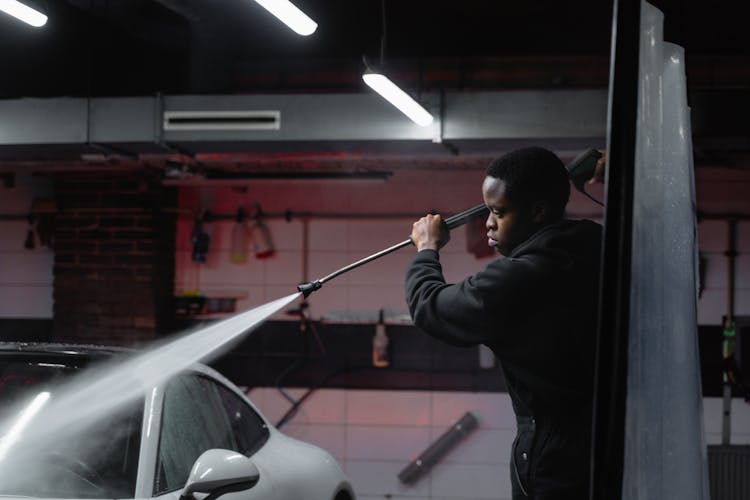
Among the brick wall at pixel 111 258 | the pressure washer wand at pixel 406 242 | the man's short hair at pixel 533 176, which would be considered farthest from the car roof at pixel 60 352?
the brick wall at pixel 111 258

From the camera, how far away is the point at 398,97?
4.72 meters

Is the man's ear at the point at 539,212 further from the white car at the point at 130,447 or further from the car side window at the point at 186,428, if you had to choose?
the car side window at the point at 186,428

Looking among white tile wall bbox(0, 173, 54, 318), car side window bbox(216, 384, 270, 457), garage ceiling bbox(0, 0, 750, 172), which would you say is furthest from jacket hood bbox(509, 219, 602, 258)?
white tile wall bbox(0, 173, 54, 318)

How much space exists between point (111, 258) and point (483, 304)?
6322 mm

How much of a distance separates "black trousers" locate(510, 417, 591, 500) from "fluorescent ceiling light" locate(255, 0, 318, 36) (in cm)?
233

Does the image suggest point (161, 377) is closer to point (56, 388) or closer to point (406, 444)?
point (56, 388)

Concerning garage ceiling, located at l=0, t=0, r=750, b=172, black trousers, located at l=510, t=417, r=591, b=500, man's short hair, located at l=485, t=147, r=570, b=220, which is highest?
garage ceiling, located at l=0, t=0, r=750, b=172

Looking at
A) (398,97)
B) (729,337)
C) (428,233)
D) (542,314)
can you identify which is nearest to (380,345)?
(729,337)

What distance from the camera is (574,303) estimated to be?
197 cm

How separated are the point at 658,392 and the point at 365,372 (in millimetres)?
6617

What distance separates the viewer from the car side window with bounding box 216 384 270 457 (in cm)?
367

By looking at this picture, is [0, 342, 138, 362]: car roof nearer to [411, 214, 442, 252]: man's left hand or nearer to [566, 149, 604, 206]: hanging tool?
[411, 214, 442, 252]: man's left hand

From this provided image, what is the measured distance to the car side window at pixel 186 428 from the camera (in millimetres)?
2801

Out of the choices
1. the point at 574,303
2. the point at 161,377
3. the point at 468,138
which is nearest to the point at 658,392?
the point at 574,303
